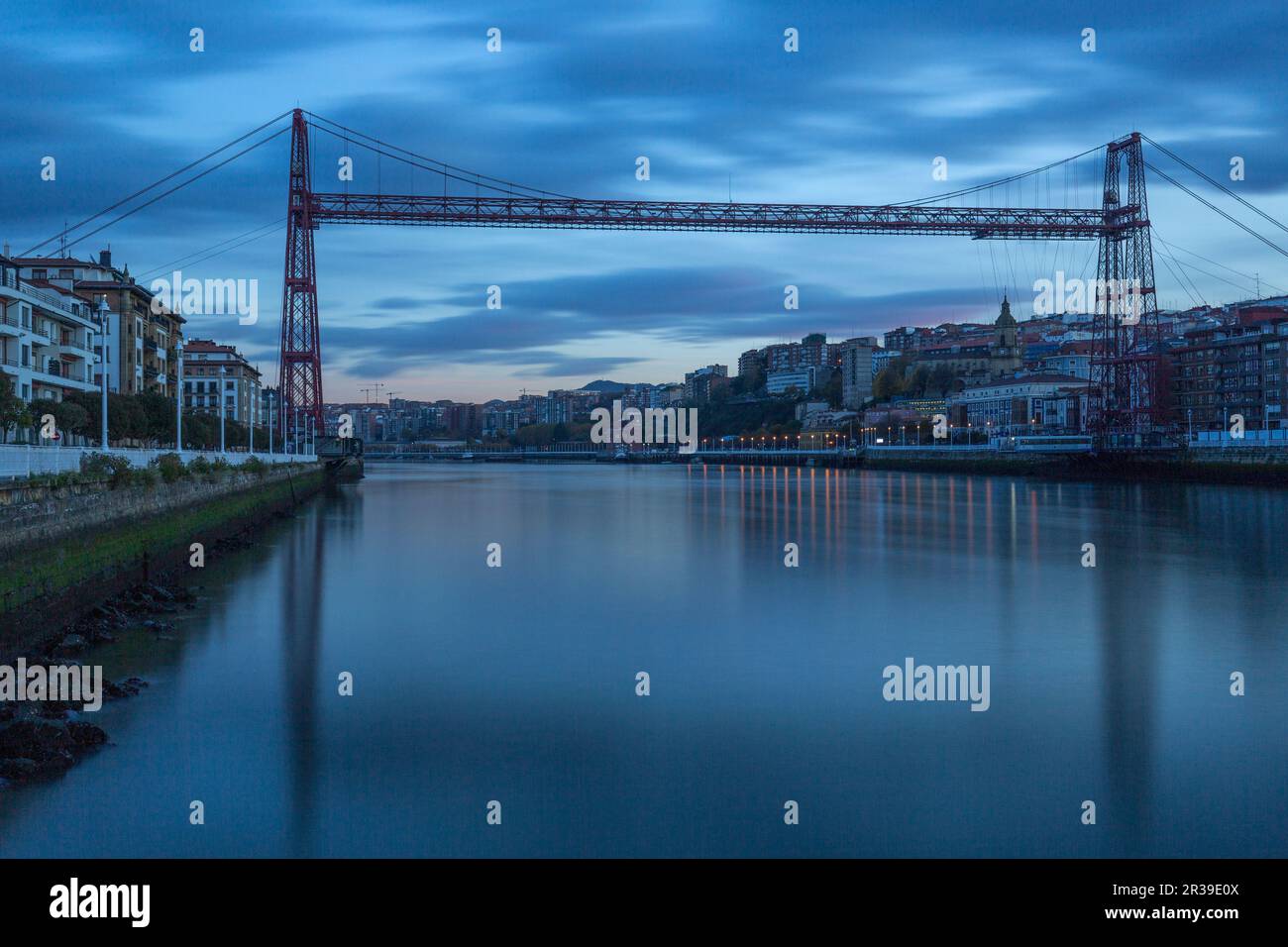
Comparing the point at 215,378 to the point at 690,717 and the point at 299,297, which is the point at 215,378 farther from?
the point at 690,717

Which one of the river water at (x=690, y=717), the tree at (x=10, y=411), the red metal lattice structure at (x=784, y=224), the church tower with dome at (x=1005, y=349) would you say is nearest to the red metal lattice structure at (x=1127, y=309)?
the red metal lattice structure at (x=784, y=224)

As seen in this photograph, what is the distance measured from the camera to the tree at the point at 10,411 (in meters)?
14.7

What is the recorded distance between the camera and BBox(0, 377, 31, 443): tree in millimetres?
14672

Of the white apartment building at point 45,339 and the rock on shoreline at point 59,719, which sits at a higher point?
the white apartment building at point 45,339

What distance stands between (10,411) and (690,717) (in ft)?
41.8

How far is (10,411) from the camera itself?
15.3 meters

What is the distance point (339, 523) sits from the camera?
21406 mm

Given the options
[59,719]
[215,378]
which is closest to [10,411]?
[59,719]

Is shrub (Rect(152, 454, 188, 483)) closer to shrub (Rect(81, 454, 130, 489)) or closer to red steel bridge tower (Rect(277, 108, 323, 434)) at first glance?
shrub (Rect(81, 454, 130, 489))

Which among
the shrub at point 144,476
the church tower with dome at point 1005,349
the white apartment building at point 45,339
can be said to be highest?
the church tower with dome at point 1005,349

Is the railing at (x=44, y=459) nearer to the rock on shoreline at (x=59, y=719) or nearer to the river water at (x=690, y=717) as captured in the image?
the rock on shoreline at (x=59, y=719)

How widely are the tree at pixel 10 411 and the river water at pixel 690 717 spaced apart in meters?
3.45
